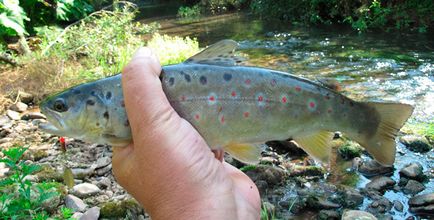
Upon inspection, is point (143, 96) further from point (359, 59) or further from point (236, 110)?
point (359, 59)

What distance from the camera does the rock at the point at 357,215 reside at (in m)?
5.73

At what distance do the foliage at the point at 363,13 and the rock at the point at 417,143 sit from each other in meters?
10.8

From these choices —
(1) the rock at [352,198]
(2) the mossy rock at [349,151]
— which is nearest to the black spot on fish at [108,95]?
(1) the rock at [352,198]

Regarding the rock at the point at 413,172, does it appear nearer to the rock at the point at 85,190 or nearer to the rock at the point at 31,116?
the rock at the point at 85,190

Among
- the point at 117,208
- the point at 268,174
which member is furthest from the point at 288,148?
the point at 117,208

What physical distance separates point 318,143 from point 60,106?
1.72m

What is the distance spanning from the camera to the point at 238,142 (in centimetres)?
296

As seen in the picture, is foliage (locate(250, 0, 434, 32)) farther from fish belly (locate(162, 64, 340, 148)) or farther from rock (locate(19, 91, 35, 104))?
fish belly (locate(162, 64, 340, 148))

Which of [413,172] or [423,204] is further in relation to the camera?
[413,172]

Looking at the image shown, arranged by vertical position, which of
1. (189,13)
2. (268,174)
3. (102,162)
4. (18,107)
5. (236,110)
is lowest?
(268,174)

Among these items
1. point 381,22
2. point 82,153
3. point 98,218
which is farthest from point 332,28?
point 98,218

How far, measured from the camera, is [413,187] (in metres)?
6.75

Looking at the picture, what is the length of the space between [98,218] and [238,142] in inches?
125

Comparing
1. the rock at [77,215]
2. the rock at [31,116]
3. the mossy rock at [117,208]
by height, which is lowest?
the mossy rock at [117,208]
